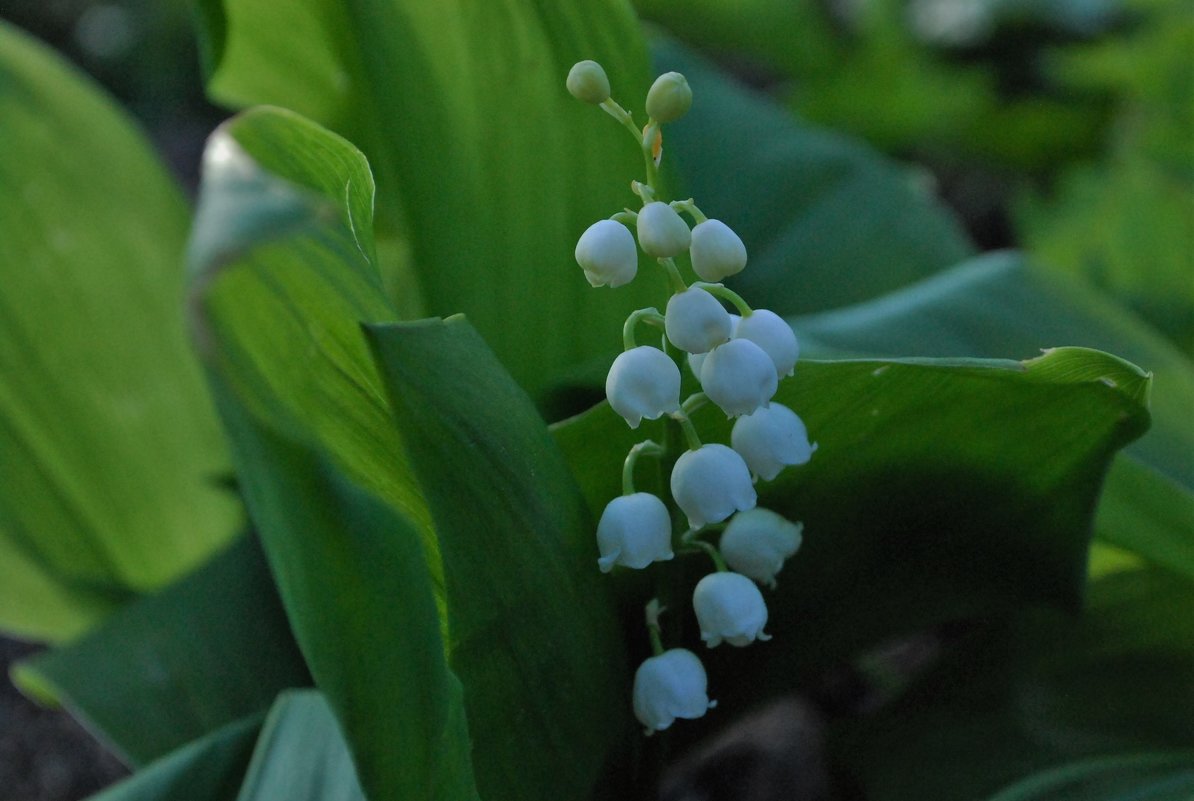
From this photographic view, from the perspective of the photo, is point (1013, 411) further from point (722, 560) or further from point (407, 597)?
point (407, 597)

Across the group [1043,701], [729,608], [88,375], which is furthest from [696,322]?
[88,375]

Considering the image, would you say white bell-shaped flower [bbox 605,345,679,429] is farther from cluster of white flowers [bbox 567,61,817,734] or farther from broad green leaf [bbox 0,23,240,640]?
broad green leaf [bbox 0,23,240,640]

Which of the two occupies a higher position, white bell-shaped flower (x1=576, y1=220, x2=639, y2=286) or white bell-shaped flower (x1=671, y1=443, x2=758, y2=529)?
white bell-shaped flower (x1=576, y1=220, x2=639, y2=286)

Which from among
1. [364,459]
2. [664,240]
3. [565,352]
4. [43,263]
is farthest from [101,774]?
[664,240]

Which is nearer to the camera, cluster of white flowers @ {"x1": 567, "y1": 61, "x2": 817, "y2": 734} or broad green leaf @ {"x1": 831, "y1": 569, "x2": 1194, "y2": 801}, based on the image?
cluster of white flowers @ {"x1": 567, "y1": 61, "x2": 817, "y2": 734}

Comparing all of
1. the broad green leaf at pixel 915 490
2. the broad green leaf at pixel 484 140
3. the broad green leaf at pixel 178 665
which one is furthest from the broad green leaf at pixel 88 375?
the broad green leaf at pixel 915 490

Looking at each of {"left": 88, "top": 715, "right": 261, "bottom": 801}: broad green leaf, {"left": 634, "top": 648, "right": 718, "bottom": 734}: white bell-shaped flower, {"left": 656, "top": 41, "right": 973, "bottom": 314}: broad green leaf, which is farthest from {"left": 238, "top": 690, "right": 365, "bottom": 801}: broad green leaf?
{"left": 656, "top": 41, "right": 973, "bottom": 314}: broad green leaf

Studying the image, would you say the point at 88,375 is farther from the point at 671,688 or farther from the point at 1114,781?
the point at 1114,781

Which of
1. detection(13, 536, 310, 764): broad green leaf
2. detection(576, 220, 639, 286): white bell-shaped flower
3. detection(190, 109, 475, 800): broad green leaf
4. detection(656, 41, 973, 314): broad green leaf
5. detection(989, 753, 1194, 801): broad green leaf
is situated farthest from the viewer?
detection(656, 41, 973, 314): broad green leaf

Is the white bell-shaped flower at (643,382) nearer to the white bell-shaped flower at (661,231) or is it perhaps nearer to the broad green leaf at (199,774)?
the white bell-shaped flower at (661,231)
